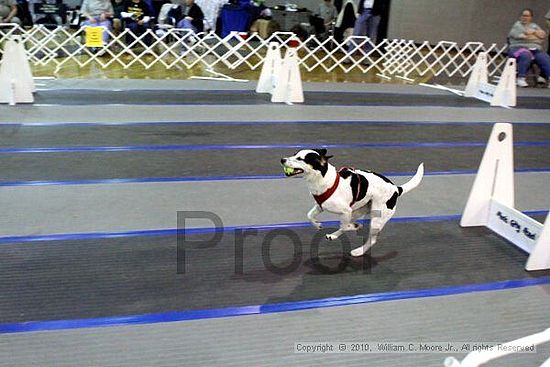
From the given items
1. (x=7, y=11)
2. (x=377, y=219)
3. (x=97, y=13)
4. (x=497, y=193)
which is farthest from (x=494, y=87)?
(x=7, y=11)

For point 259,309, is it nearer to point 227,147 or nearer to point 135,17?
point 227,147

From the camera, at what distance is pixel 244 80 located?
8.82 meters

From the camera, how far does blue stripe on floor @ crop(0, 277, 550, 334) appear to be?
2256mm

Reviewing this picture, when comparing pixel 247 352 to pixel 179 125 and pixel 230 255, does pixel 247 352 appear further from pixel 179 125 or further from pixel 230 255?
pixel 179 125

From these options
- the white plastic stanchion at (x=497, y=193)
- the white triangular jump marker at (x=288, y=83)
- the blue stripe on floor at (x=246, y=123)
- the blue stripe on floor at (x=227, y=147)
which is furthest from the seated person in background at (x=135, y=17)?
the white plastic stanchion at (x=497, y=193)

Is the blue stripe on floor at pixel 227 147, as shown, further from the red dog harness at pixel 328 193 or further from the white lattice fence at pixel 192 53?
the white lattice fence at pixel 192 53

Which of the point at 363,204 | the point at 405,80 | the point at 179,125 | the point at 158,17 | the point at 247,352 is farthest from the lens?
the point at 158,17

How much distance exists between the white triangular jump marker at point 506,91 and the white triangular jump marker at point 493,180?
197 inches

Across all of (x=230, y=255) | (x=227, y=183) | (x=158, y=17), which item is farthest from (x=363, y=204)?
(x=158, y=17)

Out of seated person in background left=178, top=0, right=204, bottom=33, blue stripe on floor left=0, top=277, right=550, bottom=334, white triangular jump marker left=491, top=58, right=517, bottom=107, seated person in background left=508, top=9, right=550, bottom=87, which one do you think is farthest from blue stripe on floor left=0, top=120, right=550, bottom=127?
seated person in background left=178, top=0, right=204, bottom=33

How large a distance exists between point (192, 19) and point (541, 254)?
31.3ft

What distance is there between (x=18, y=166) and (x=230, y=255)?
87.9 inches

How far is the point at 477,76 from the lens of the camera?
28.6 ft

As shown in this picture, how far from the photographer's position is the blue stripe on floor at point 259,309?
2.26 metres
